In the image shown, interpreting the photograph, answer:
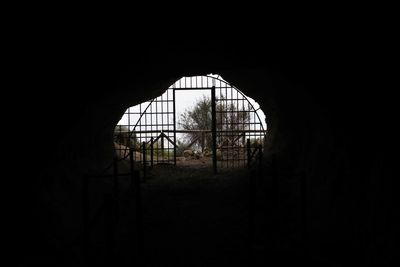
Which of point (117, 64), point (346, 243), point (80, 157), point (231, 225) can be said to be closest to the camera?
point (346, 243)

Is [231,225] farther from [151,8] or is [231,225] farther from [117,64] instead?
[151,8]

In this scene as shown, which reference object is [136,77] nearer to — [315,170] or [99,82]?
[99,82]

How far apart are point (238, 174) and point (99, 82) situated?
19.7 ft

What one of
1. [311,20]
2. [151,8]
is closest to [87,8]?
Result: [151,8]

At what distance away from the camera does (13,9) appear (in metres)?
3.91

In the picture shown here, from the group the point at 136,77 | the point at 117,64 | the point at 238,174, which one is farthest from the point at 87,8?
the point at 238,174

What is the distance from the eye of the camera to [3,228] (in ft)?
16.4

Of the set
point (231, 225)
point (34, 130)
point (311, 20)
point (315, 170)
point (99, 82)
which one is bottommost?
point (231, 225)

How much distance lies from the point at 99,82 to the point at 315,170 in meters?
3.96

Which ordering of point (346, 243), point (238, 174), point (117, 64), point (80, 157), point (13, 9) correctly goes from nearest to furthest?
point (13, 9) → point (346, 243) → point (117, 64) → point (80, 157) → point (238, 174)

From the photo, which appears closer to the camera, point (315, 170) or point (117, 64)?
point (117, 64)

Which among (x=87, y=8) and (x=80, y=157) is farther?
(x=80, y=157)

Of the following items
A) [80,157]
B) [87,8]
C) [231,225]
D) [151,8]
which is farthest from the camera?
[80,157]

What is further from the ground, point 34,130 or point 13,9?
point 13,9
